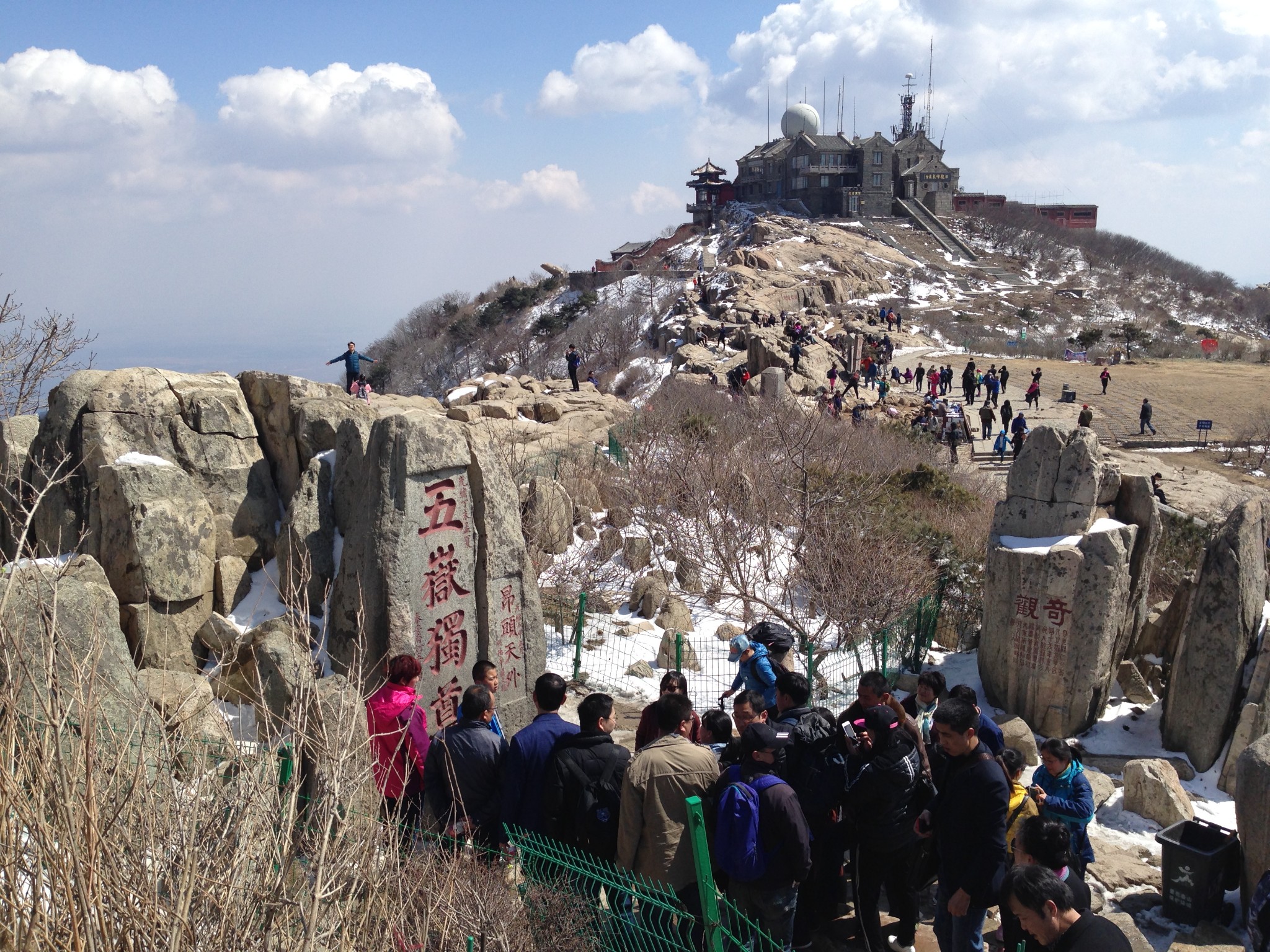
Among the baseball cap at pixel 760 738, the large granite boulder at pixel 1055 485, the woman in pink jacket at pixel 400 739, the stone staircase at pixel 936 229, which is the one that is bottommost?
the woman in pink jacket at pixel 400 739

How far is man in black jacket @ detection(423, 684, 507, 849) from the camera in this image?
Result: 4715mm

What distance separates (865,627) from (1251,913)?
20.2 feet

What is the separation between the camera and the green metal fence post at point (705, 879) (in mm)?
3969

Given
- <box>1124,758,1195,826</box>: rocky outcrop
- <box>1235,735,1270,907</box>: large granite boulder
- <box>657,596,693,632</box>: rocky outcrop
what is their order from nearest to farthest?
<box>1235,735,1270,907</box>: large granite boulder → <box>1124,758,1195,826</box>: rocky outcrop → <box>657,596,693,632</box>: rocky outcrop

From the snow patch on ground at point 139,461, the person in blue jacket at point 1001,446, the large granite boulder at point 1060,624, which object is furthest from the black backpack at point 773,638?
the person in blue jacket at point 1001,446

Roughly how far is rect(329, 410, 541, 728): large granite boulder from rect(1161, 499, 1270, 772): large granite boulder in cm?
539

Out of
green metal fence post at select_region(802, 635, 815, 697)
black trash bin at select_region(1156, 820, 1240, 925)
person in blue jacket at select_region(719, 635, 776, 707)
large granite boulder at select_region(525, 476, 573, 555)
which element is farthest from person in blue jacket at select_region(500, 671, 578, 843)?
large granite boulder at select_region(525, 476, 573, 555)

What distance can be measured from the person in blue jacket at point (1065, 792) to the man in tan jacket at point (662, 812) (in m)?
1.94

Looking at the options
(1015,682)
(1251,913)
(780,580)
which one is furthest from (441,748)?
(780,580)

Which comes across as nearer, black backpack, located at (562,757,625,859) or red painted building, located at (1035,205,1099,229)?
black backpack, located at (562,757,625,859)

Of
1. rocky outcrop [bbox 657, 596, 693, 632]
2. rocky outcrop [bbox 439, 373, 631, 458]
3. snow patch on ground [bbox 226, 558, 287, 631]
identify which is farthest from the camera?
rocky outcrop [bbox 439, 373, 631, 458]

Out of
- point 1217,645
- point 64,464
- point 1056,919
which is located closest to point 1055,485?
point 1217,645

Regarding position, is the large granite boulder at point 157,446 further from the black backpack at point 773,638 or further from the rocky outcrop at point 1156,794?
the rocky outcrop at point 1156,794

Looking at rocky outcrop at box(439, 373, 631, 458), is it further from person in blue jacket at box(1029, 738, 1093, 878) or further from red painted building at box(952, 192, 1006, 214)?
red painted building at box(952, 192, 1006, 214)
